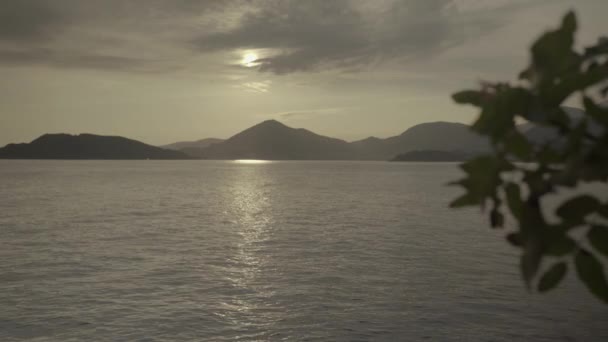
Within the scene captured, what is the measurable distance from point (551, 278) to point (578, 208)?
26cm

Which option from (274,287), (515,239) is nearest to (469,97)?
(515,239)

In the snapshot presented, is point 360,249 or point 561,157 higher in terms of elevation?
point 561,157

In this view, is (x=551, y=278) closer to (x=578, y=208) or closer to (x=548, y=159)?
(x=578, y=208)

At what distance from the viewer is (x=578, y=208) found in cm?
135

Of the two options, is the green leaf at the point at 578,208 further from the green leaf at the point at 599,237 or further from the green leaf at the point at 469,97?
the green leaf at the point at 469,97

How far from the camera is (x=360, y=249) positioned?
36.4m

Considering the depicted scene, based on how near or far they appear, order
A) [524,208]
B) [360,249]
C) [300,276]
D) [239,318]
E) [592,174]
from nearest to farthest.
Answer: [592,174] < [524,208] < [239,318] < [300,276] < [360,249]

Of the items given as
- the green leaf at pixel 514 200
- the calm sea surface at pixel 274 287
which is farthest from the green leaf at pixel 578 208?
the calm sea surface at pixel 274 287

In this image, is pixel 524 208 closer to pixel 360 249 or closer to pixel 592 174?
pixel 592 174

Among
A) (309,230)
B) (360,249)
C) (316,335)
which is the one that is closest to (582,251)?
(316,335)

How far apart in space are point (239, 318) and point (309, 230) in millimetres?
26717

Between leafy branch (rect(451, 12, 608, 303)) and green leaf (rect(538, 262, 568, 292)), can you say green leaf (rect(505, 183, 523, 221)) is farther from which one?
green leaf (rect(538, 262, 568, 292))

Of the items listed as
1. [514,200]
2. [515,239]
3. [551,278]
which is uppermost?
[514,200]

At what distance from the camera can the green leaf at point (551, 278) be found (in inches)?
57.0
